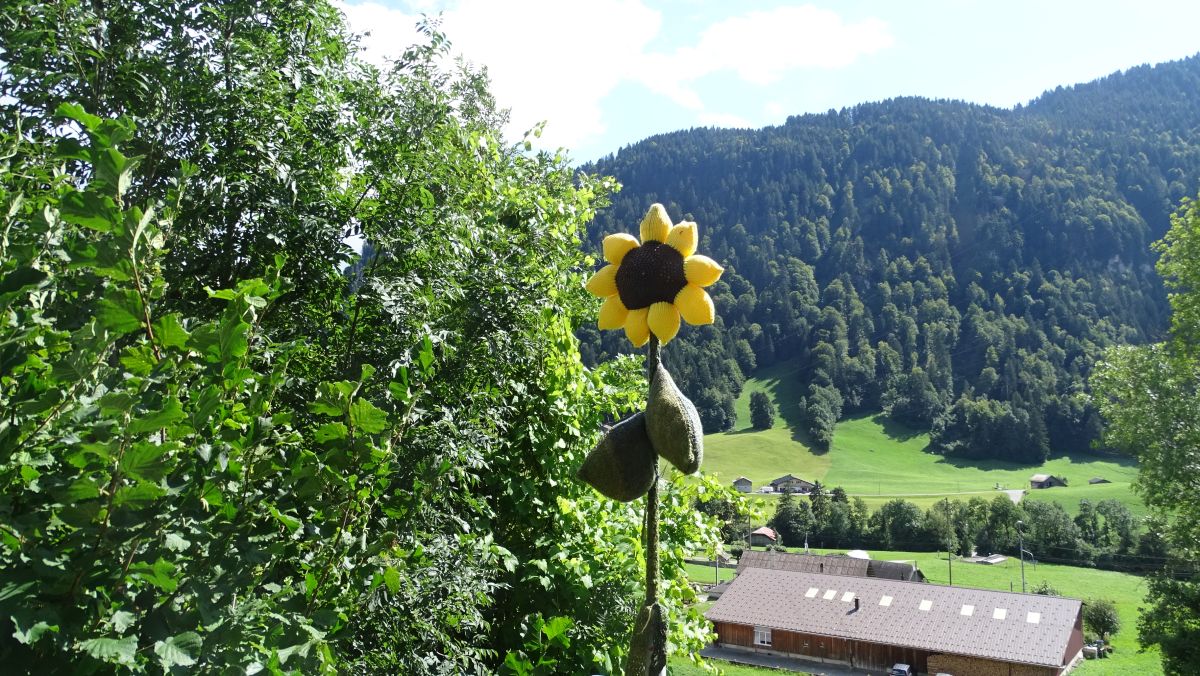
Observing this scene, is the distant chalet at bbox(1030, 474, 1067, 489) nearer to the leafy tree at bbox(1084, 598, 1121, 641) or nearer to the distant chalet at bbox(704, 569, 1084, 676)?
the leafy tree at bbox(1084, 598, 1121, 641)

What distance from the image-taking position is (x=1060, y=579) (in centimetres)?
6141

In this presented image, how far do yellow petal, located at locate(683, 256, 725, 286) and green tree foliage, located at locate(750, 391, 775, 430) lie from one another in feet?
429

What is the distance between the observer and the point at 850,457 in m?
116

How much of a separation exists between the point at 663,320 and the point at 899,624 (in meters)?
44.6

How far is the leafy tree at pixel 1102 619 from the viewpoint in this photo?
4538 centimetres

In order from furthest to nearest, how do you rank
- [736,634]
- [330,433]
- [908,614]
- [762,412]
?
[762,412] → [736,634] → [908,614] → [330,433]

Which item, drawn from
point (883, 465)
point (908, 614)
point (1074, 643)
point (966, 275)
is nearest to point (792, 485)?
point (883, 465)

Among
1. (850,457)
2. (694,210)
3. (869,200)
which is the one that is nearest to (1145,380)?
(850,457)

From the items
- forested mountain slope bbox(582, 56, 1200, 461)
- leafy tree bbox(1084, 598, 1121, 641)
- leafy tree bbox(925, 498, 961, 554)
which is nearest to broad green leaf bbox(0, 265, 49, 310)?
leafy tree bbox(1084, 598, 1121, 641)

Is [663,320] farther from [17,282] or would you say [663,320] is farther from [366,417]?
[17,282]

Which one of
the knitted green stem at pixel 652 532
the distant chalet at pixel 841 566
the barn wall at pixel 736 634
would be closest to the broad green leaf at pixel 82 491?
the knitted green stem at pixel 652 532

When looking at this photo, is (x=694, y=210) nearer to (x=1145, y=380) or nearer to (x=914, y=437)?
(x=914, y=437)

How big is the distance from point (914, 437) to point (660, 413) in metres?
140

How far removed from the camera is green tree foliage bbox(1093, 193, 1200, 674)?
15.1 meters
